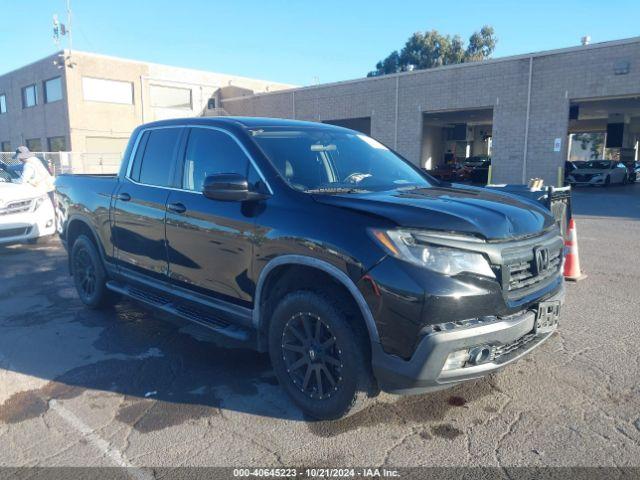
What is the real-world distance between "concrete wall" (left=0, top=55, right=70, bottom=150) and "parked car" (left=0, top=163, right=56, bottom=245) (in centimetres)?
2381

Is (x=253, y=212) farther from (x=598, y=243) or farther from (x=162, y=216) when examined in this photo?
(x=598, y=243)

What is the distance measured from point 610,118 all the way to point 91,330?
3754 centimetres

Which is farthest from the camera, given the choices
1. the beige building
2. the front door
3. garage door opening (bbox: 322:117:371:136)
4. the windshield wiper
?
the beige building

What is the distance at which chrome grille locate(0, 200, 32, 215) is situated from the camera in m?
8.98

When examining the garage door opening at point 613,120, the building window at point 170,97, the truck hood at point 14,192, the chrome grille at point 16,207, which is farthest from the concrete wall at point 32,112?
the garage door opening at point 613,120

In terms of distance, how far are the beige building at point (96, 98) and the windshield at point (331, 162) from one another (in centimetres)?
2723

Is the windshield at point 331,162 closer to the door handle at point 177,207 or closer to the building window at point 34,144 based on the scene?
the door handle at point 177,207

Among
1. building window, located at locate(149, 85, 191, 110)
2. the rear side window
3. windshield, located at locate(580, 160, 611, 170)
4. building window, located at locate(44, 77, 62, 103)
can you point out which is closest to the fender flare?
the rear side window

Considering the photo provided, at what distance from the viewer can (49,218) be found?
975cm

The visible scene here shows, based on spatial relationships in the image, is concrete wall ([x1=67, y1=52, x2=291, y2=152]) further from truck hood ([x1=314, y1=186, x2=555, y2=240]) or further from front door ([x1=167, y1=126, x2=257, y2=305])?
truck hood ([x1=314, y1=186, x2=555, y2=240])

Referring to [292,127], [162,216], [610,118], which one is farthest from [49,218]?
[610,118]

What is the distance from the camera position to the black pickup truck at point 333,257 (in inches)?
111

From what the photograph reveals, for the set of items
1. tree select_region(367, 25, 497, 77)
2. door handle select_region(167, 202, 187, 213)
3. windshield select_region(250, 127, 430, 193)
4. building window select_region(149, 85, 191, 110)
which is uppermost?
tree select_region(367, 25, 497, 77)

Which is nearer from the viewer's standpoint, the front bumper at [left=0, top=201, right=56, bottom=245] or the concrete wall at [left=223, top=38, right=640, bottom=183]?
the front bumper at [left=0, top=201, right=56, bottom=245]
